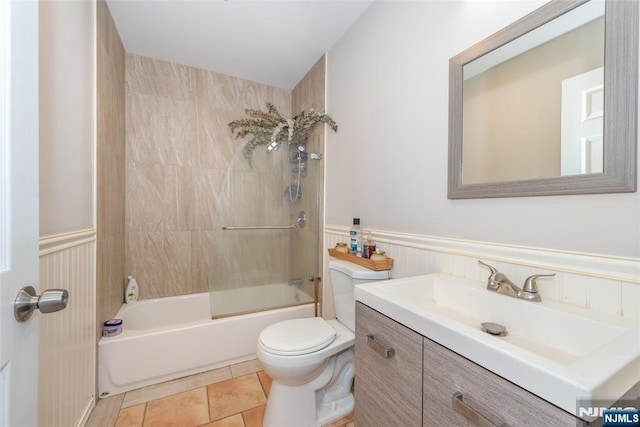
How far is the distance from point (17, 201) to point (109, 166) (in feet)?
5.04

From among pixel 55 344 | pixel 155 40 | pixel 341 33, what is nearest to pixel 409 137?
pixel 341 33

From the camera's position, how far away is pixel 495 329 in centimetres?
83

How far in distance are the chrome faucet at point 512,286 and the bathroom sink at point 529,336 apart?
0.02m

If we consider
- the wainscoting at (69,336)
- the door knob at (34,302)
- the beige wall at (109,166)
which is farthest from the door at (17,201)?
the beige wall at (109,166)

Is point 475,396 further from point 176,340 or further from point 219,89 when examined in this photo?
point 219,89

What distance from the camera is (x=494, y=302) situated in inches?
35.3

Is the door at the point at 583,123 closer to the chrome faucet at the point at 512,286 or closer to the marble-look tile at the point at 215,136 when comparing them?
the chrome faucet at the point at 512,286

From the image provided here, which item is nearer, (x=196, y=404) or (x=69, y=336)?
(x=69, y=336)

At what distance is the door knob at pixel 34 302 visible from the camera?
47 centimetres

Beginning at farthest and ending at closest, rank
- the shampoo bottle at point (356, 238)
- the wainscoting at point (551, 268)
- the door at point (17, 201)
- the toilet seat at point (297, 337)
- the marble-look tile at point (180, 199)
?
the marble-look tile at point (180, 199)
the shampoo bottle at point (356, 238)
the toilet seat at point (297, 337)
the wainscoting at point (551, 268)
the door at point (17, 201)

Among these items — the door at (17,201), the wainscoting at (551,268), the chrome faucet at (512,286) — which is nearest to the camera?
the door at (17,201)

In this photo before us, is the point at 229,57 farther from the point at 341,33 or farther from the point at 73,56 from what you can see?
the point at 73,56

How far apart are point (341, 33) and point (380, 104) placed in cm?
82

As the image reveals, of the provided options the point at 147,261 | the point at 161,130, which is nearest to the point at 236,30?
the point at 161,130
